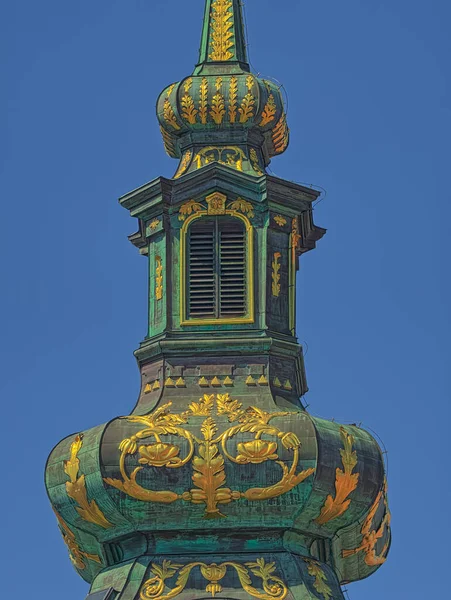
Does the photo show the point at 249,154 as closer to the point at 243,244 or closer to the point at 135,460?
the point at 243,244

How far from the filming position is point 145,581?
58.4 metres

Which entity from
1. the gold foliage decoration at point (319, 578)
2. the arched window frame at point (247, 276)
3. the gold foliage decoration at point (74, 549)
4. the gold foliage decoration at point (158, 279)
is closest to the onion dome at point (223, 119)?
the arched window frame at point (247, 276)

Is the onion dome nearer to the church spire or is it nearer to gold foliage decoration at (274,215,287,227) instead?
the church spire

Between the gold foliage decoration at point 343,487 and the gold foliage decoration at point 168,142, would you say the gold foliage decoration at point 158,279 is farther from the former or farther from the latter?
the gold foliage decoration at point 343,487

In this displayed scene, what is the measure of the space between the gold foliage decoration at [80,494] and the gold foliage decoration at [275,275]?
5849mm

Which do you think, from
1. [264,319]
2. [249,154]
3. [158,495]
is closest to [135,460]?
[158,495]

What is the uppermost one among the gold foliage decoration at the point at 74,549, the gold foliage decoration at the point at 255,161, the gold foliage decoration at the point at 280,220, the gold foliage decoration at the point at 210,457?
the gold foliage decoration at the point at 255,161

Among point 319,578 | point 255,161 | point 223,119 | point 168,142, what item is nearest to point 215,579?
point 319,578

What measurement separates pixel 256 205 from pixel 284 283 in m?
1.89

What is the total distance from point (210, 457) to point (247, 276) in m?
5.24

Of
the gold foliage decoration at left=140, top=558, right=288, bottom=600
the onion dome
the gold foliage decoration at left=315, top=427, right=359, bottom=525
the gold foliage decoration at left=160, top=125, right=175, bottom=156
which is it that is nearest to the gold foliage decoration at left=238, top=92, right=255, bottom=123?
the onion dome

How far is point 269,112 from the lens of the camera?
211 feet

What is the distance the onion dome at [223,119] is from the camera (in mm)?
63969

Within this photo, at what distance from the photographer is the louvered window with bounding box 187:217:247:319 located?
6197 cm
